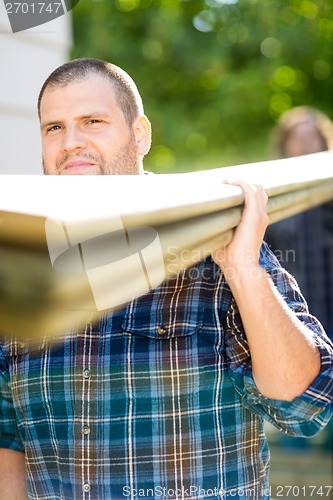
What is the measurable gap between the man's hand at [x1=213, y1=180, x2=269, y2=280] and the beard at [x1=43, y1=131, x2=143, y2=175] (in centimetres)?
48

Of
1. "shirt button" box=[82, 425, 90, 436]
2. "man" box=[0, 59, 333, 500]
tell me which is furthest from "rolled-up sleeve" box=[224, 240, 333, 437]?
"shirt button" box=[82, 425, 90, 436]

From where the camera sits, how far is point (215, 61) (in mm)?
8984

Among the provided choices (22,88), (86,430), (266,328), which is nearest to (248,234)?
(266,328)

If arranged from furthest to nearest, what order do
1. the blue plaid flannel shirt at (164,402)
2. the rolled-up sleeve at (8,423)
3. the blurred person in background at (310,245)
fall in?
the blurred person in background at (310,245)
the rolled-up sleeve at (8,423)
the blue plaid flannel shirt at (164,402)

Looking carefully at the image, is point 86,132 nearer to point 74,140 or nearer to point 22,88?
→ point 74,140

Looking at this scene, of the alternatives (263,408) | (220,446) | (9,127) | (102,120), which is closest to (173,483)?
(220,446)

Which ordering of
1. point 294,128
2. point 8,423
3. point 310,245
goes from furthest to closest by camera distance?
point 310,245 → point 294,128 → point 8,423

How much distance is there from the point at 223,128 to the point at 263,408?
7.70 metres

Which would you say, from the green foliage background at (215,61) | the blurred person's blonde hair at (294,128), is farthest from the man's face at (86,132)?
the green foliage background at (215,61)

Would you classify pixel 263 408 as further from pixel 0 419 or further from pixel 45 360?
pixel 0 419

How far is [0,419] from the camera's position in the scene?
1.97 metres

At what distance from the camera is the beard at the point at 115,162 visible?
6.53 feet

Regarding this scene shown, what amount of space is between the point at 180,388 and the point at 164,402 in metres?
0.04

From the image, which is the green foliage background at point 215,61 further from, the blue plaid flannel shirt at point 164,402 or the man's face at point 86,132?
the blue plaid flannel shirt at point 164,402
